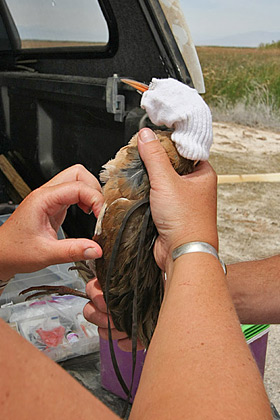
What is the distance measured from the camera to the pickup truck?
2.48 m

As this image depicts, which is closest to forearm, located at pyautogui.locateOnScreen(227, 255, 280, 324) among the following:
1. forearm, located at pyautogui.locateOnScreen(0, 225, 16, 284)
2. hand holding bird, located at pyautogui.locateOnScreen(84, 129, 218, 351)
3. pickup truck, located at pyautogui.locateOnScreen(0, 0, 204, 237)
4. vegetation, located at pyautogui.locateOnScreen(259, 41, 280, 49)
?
hand holding bird, located at pyautogui.locateOnScreen(84, 129, 218, 351)

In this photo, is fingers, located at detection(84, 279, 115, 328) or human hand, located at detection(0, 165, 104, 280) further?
fingers, located at detection(84, 279, 115, 328)

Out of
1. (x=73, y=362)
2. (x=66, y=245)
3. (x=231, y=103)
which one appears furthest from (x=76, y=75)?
(x=231, y=103)

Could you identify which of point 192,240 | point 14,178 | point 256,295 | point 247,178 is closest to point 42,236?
point 192,240

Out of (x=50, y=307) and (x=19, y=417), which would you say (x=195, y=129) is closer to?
(x=19, y=417)

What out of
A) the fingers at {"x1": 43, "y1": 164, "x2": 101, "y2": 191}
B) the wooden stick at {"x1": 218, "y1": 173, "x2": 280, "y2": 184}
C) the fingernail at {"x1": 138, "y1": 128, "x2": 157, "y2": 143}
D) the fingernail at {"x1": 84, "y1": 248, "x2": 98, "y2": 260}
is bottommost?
the wooden stick at {"x1": 218, "y1": 173, "x2": 280, "y2": 184}

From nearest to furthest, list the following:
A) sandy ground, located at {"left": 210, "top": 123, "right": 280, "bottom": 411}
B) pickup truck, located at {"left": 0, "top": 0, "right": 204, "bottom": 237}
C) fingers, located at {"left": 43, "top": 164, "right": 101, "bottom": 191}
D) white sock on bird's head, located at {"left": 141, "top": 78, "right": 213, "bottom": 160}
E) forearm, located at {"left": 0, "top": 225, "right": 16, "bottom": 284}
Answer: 1. white sock on bird's head, located at {"left": 141, "top": 78, "right": 213, "bottom": 160}
2. forearm, located at {"left": 0, "top": 225, "right": 16, "bottom": 284}
3. fingers, located at {"left": 43, "top": 164, "right": 101, "bottom": 191}
4. pickup truck, located at {"left": 0, "top": 0, "right": 204, "bottom": 237}
5. sandy ground, located at {"left": 210, "top": 123, "right": 280, "bottom": 411}

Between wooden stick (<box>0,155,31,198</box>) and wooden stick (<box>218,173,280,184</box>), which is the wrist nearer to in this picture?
wooden stick (<box>0,155,31,198</box>)

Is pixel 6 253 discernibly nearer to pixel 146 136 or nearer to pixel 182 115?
pixel 146 136

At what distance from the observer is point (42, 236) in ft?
4.81

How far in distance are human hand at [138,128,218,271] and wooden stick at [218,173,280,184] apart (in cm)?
600

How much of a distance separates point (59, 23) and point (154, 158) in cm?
236

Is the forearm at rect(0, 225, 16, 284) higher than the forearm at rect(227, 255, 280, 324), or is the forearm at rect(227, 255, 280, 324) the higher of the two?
the forearm at rect(0, 225, 16, 284)

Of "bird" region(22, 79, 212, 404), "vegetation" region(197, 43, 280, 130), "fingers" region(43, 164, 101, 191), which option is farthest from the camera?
"vegetation" region(197, 43, 280, 130)
